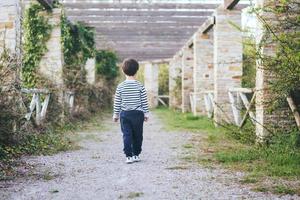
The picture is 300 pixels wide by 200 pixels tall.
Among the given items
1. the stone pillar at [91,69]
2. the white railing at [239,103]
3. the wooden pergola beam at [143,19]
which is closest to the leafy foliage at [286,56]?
the white railing at [239,103]

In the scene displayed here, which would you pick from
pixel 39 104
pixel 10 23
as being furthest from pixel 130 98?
pixel 39 104

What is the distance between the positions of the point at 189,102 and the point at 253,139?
38.9ft

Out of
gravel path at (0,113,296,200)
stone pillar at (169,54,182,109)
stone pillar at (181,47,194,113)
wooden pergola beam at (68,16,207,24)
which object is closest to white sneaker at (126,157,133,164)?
gravel path at (0,113,296,200)

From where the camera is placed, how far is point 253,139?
725 centimetres

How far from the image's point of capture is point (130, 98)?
21.2ft

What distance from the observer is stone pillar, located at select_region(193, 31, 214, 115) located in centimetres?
1490

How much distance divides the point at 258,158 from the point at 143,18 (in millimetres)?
8736

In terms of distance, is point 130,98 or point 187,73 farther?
point 187,73

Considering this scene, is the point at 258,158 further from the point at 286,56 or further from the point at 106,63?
the point at 106,63

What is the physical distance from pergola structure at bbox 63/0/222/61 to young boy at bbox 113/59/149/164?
692 centimetres

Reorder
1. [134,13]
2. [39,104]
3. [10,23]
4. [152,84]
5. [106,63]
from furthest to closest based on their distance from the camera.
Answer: [152,84], [106,63], [134,13], [39,104], [10,23]

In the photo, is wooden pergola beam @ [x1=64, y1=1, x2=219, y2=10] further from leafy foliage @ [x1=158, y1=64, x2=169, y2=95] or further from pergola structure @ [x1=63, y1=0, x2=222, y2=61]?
leafy foliage @ [x1=158, y1=64, x2=169, y2=95]

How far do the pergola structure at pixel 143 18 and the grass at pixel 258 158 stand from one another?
Answer: 554cm

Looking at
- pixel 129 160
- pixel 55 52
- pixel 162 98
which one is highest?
pixel 55 52
